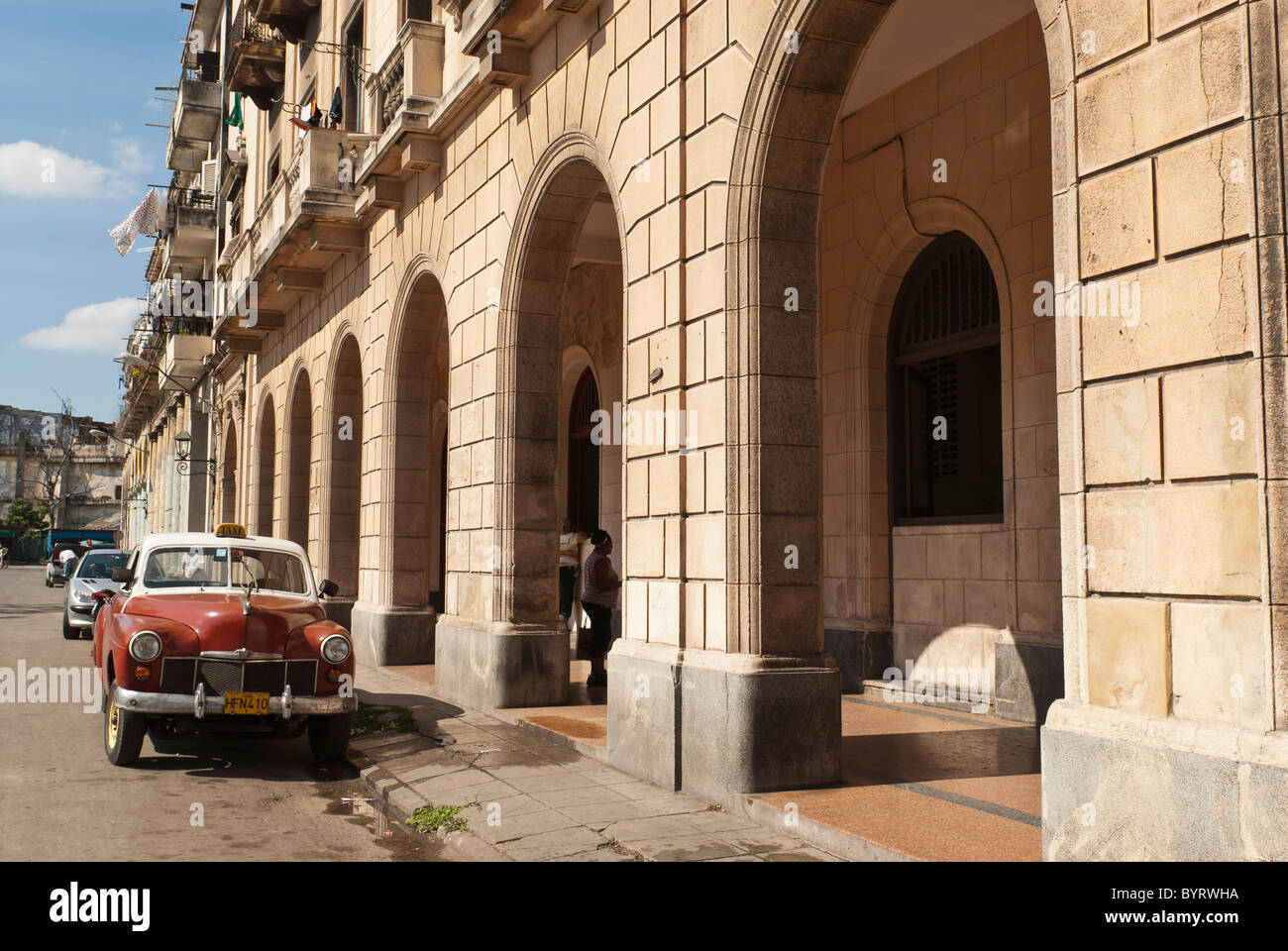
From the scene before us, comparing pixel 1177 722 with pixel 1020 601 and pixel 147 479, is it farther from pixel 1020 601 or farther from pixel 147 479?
pixel 147 479

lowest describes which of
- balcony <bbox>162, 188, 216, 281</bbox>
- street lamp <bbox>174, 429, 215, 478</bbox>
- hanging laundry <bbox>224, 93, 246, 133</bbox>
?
street lamp <bbox>174, 429, 215, 478</bbox>

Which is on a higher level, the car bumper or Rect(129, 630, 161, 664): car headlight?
Rect(129, 630, 161, 664): car headlight

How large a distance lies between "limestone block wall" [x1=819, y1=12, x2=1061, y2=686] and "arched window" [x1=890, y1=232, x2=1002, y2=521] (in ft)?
0.61

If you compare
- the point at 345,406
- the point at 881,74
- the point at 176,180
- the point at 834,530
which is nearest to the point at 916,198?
the point at 881,74

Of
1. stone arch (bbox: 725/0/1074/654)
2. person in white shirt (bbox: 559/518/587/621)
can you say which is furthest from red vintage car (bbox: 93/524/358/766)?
person in white shirt (bbox: 559/518/587/621)

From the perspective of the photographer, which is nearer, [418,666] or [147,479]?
[418,666]

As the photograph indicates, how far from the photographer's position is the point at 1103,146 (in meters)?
5.05

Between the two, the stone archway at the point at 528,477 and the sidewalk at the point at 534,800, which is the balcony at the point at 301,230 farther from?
the sidewalk at the point at 534,800

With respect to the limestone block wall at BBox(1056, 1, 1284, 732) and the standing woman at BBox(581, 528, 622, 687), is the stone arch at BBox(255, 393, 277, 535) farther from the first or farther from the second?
the limestone block wall at BBox(1056, 1, 1284, 732)

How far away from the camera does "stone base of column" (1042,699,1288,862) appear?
407 cm

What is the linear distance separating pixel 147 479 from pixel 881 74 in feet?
180

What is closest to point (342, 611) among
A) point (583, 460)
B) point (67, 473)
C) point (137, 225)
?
point (583, 460)

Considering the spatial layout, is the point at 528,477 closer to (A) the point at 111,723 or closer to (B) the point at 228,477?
(A) the point at 111,723

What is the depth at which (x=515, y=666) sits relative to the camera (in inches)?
453
